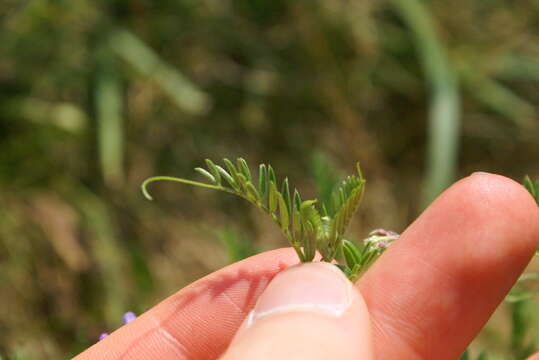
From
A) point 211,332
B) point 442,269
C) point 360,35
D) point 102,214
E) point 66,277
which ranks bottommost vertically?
point 66,277

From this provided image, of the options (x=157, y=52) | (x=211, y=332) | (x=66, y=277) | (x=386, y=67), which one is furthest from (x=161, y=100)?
(x=211, y=332)

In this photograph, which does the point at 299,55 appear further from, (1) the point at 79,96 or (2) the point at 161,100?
(1) the point at 79,96

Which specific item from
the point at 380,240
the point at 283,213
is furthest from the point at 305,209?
the point at 380,240

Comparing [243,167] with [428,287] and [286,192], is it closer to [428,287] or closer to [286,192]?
[286,192]

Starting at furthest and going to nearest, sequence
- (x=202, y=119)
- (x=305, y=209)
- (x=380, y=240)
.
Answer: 1. (x=202, y=119)
2. (x=380, y=240)
3. (x=305, y=209)

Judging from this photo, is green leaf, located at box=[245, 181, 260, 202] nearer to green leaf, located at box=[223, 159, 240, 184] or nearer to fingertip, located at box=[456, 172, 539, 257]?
green leaf, located at box=[223, 159, 240, 184]

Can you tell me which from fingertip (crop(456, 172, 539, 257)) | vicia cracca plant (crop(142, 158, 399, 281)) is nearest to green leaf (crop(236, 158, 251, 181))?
vicia cracca plant (crop(142, 158, 399, 281))
